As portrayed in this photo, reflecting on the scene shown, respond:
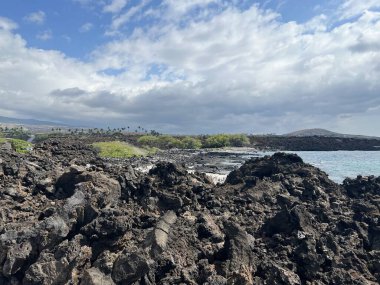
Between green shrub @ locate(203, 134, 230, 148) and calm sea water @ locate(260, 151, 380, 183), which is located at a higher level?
green shrub @ locate(203, 134, 230, 148)

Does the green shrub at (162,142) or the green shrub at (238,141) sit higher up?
the green shrub at (238,141)

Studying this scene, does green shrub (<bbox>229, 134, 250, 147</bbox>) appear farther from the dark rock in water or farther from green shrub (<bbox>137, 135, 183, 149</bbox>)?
the dark rock in water

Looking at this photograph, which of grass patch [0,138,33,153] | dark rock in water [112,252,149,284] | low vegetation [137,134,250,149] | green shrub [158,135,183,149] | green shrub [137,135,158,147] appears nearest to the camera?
dark rock in water [112,252,149,284]

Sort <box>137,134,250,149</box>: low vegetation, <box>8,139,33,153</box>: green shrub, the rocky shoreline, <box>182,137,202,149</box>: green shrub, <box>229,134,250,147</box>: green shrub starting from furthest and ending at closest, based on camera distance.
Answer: <box>229,134,250,147</box>: green shrub → <box>137,134,250,149</box>: low vegetation → <box>182,137,202,149</box>: green shrub → <box>8,139,33,153</box>: green shrub → the rocky shoreline

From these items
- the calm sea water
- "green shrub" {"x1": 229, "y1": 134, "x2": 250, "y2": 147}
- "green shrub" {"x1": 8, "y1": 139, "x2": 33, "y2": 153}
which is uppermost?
"green shrub" {"x1": 229, "y1": 134, "x2": 250, "y2": 147}

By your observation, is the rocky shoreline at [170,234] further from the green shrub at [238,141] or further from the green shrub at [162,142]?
the green shrub at [238,141]

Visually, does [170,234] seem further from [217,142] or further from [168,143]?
[217,142]

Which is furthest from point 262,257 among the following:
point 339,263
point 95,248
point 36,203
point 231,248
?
point 36,203

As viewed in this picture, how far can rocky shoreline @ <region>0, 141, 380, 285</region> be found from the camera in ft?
54.8

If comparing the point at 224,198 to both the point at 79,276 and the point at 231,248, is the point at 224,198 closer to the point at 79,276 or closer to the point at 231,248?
the point at 231,248

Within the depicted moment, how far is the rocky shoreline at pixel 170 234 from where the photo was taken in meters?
16.7

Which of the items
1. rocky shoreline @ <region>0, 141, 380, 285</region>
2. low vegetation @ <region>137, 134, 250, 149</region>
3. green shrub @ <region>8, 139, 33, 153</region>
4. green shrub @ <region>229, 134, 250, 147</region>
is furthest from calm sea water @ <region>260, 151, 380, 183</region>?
green shrub @ <region>229, 134, 250, 147</region>

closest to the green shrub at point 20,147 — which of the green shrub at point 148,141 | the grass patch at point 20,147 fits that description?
the grass patch at point 20,147

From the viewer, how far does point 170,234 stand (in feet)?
60.7
